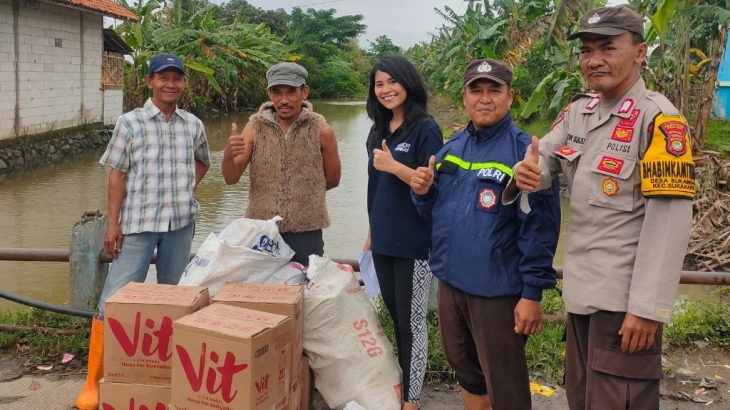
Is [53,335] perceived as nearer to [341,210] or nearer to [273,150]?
[273,150]

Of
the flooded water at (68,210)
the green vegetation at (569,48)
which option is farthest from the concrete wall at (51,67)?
the green vegetation at (569,48)

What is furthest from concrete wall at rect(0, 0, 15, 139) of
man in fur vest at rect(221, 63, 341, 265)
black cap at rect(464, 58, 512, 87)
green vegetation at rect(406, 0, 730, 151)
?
black cap at rect(464, 58, 512, 87)

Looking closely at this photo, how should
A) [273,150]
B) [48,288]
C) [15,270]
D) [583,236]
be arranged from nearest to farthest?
[583,236], [273,150], [48,288], [15,270]

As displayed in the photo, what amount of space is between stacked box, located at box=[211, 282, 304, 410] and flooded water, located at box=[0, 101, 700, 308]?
11.4 ft

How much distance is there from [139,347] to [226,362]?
520 mm

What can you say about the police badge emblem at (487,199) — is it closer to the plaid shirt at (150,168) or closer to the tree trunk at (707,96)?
the plaid shirt at (150,168)

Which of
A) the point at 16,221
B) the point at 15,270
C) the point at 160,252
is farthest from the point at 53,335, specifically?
the point at 16,221

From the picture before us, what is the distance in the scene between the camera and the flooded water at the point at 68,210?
21.8 ft

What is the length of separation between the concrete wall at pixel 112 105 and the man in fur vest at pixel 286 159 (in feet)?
50.9

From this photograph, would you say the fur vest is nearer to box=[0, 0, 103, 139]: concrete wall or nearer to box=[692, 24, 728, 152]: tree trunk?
box=[692, 24, 728, 152]: tree trunk

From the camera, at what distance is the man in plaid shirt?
126 inches

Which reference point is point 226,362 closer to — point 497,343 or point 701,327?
point 497,343

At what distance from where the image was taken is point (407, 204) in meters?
2.91

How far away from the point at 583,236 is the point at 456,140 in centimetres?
70
